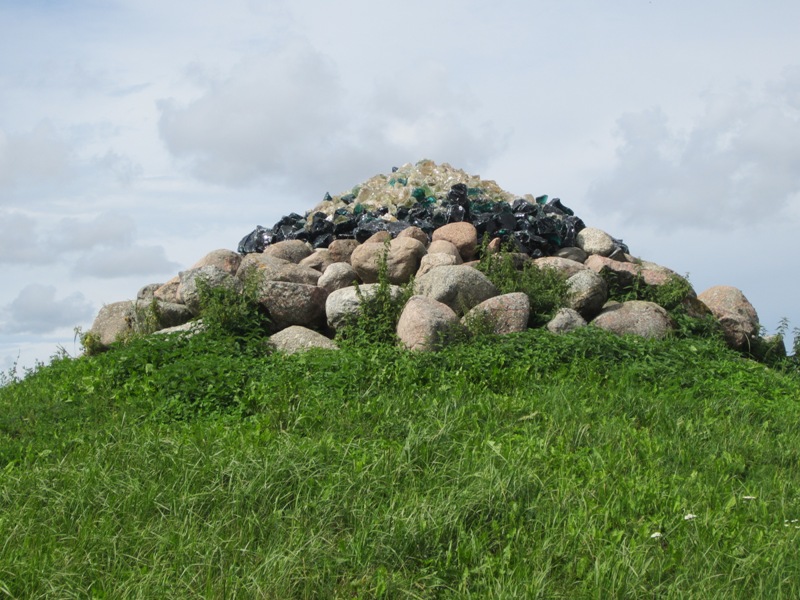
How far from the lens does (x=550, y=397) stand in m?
8.70

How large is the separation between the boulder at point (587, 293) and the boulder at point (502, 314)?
1282mm

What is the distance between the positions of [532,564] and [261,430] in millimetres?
3352

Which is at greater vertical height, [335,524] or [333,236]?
[333,236]

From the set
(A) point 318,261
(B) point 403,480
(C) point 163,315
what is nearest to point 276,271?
(A) point 318,261

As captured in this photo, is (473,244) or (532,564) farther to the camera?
(473,244)

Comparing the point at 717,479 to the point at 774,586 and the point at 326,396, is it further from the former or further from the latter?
the point at 326,396

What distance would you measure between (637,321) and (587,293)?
2.67 ft

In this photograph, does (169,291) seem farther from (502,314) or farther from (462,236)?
(502,314)

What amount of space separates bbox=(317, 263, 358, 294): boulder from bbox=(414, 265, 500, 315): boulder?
1398 mm

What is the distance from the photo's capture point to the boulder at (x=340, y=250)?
14.6 metres

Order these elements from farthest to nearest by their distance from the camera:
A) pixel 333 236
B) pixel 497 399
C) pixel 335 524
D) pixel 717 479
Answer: pixel 333 236
pixel 497 399
pixel 717 479
pixel 335 524

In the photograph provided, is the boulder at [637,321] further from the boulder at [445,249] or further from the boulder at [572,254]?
the boulder at [445,249]

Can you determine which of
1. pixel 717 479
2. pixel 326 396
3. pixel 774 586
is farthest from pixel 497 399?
pixel 774 586

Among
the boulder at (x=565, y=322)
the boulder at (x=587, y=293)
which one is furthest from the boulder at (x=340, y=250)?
the boulder at (x=565, y=322)
